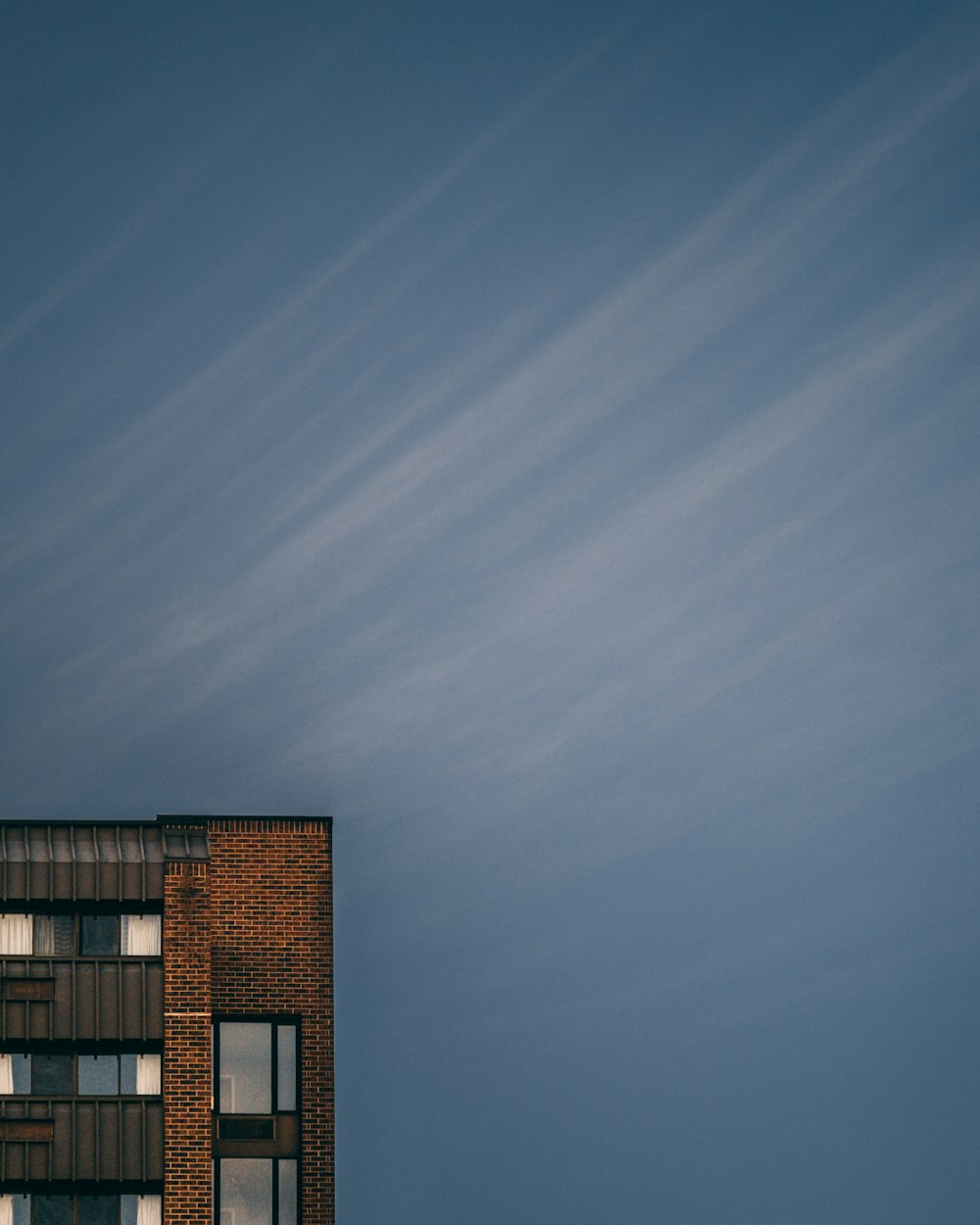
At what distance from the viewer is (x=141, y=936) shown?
36344 mm

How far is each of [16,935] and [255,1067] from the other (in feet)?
18.0

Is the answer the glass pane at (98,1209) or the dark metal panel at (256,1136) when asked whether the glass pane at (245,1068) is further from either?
the glass pane at (98,1209)

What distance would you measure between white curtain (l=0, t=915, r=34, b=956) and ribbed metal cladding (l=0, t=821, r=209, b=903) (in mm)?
481

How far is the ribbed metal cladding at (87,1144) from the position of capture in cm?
3512

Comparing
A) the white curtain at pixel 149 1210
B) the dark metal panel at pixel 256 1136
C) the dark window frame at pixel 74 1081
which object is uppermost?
the dark window frame at pixel 74 1081

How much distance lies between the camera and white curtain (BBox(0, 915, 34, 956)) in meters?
36.0

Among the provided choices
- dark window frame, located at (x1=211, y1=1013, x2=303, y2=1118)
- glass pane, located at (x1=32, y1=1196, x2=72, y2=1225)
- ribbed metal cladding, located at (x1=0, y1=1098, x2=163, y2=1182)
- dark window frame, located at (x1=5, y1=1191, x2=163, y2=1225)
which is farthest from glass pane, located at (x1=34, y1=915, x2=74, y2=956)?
glass pane, located at (x1=32, y1=1196, x2=72, y2=1225)

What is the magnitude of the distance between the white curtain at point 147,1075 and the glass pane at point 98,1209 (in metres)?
2.09

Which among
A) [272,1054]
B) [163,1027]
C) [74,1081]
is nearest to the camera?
[74,1081]

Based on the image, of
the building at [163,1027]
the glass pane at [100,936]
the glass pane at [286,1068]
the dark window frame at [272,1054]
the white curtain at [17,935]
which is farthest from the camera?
the glass pane at [286,1068]

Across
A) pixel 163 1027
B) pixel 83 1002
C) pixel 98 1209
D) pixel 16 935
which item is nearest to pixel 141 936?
pixel 83 1002

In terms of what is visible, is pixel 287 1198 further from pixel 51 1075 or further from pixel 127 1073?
pixel 51 1075

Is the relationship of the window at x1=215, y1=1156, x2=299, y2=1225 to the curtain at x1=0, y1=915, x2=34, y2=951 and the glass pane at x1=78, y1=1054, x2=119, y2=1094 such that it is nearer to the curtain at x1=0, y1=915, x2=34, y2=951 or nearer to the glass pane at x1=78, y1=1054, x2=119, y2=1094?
the glass pane at x1=78, y1=1054, x2=119, y2=1094

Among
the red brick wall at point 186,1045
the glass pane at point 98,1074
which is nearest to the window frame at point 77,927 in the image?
the red brick wall at point 186,1045
